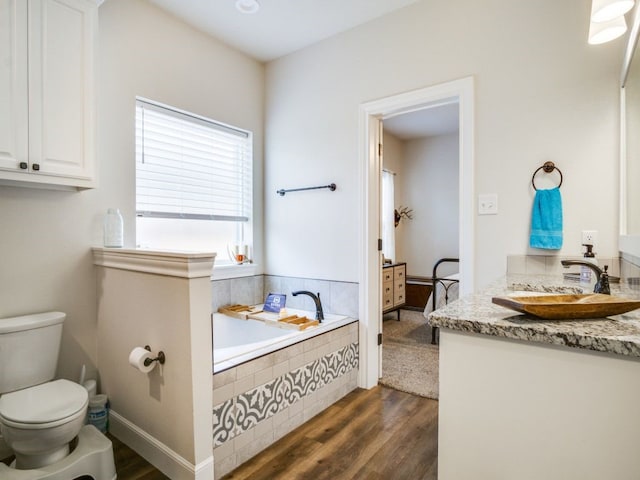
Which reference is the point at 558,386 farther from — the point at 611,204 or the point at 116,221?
the point at 116,221

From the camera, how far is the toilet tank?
5.59ft

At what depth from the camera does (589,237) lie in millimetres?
1879

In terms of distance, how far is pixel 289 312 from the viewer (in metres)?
2.85

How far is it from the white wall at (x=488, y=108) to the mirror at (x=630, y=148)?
0.21 ft

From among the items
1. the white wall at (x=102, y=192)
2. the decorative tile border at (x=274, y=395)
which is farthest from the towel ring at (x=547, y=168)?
the white wall at (x=102, y=192)

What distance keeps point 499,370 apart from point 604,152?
5.27 ft

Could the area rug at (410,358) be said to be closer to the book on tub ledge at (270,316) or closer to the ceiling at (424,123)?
the book on tub ledge at (270,316)

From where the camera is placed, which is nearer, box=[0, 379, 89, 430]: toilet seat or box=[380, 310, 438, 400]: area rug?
box=[0, 379, 89, 430]: toilet seat

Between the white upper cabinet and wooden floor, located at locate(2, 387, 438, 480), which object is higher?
the white upper cabinet

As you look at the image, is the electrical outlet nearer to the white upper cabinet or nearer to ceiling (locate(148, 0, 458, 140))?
ceiling (locate(148, 0, 458, 140))

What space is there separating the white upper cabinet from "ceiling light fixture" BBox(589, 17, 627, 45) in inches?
97.2

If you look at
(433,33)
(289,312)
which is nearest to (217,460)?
(289,312)

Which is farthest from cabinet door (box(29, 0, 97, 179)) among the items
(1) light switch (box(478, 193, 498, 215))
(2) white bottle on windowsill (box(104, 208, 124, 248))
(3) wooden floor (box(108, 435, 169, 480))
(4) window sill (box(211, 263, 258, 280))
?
(1) light switch (box(478, 193, 498, 215))

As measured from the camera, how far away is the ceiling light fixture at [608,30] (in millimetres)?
1474
